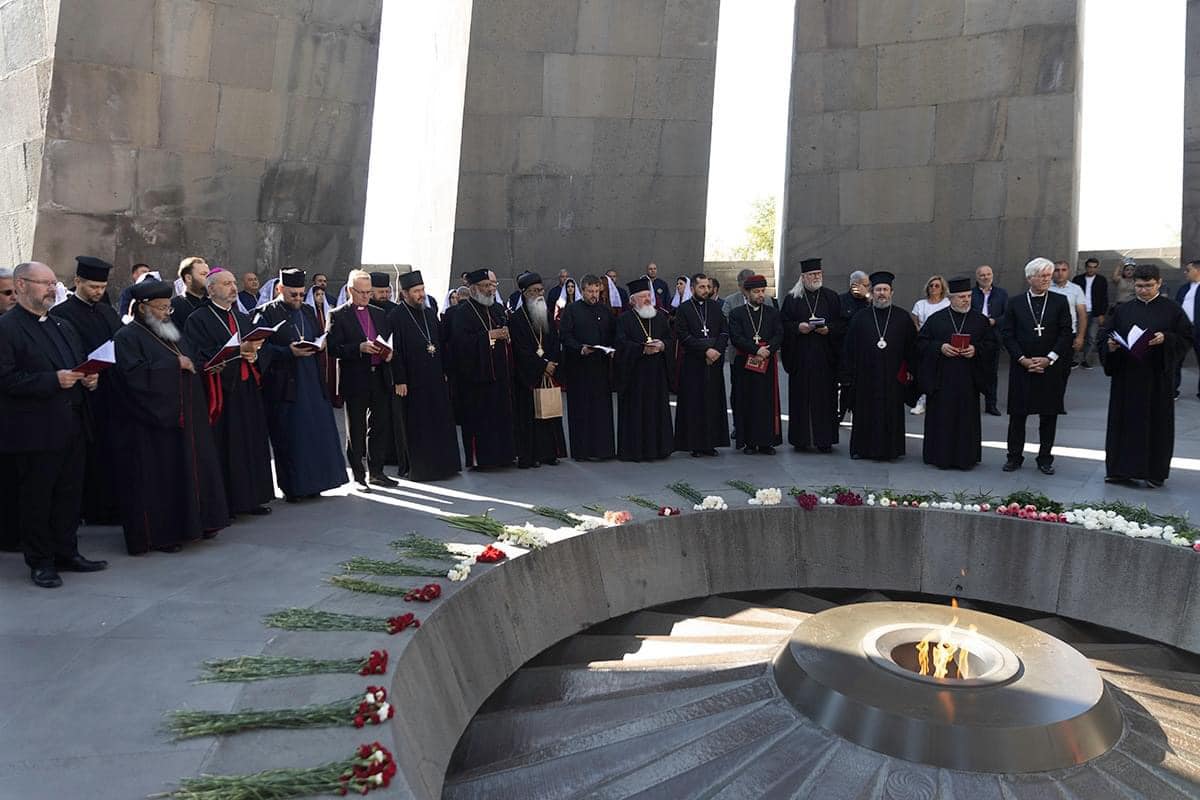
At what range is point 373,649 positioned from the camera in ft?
15.2

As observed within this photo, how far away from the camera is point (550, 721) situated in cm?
530

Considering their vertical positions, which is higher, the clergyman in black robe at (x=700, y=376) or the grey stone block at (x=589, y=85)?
the grey stone block at (x=589, y=85)

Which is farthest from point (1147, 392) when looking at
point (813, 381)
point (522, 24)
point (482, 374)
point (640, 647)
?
point (522, 24)

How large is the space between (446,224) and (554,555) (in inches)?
364

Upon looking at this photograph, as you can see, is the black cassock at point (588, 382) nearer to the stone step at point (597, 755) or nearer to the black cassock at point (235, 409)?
the black cassock at point (235, 409)

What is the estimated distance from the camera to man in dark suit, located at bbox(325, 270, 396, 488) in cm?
781

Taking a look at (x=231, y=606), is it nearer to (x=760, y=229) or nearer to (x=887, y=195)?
(x=887, y=195)

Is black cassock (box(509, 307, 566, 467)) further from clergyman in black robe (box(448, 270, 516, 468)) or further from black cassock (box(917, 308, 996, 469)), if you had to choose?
black cassock (box(917, 308, 996, 469))

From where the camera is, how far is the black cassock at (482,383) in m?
8.50

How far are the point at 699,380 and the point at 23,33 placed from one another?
28.1 feet

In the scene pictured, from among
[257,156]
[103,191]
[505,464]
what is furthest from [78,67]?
[505,464]

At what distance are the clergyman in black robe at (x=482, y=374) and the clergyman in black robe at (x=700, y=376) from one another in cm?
177

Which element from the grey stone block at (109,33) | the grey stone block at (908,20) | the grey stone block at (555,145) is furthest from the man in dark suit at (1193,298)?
the grey stone block at (109,33)

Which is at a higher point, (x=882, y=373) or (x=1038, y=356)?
(x=1038, y=356)
